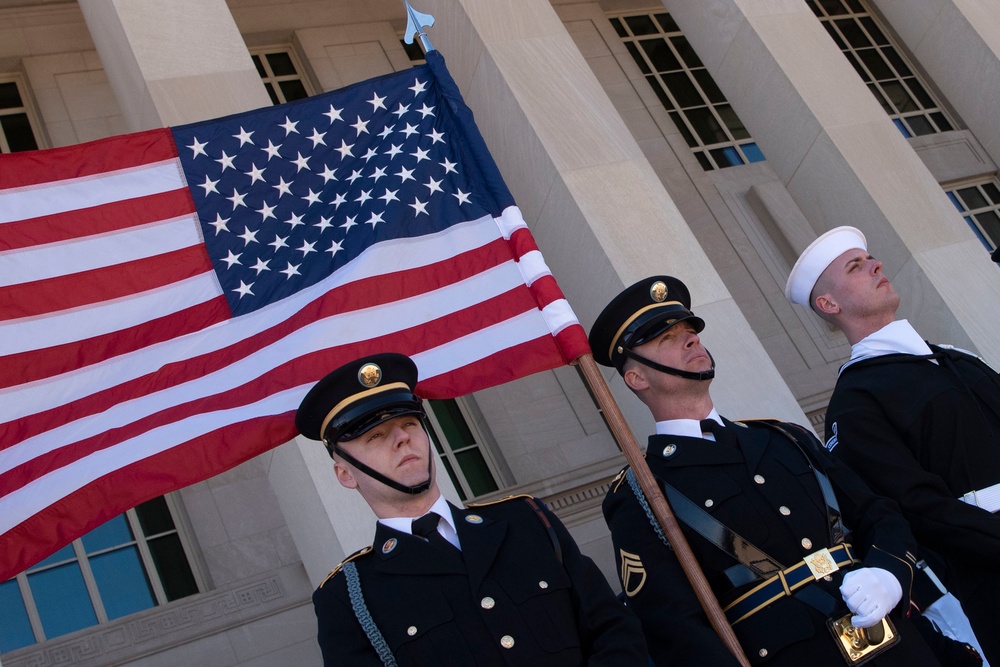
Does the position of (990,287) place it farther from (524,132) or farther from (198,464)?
(198,464)

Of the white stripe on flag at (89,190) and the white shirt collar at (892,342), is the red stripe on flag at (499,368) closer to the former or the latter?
the white shirt collar at (892,342)

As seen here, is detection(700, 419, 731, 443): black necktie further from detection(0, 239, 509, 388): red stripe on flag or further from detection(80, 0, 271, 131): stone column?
detection(80, 0, 271, 131): stone column

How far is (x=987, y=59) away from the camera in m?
8.67

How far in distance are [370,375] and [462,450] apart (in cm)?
666

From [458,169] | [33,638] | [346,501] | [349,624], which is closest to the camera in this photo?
[349,624]

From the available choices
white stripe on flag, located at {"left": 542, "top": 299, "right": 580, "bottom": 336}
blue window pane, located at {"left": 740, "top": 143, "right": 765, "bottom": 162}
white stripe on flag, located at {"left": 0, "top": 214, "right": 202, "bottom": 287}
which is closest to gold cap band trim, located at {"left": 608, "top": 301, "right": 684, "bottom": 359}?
white stripe on flag, located at {"left": 542, "top": 299, "right": 580, "bottom": 336}

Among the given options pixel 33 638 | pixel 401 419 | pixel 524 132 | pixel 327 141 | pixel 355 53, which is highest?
pixel 355 53

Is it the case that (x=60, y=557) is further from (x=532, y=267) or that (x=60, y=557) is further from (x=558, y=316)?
(x=558, y=316)

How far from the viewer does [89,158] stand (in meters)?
5.11

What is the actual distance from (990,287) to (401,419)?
5441 mm

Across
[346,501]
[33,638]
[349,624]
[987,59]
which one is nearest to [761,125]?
[987,59]

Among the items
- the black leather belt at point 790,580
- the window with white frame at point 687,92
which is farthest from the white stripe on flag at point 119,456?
the window with white frame at point 687,92

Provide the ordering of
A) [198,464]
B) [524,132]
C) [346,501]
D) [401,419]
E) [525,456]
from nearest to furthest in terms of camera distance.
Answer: [401,419]
[198,464]
[346,501]
[524,132]
[525,456]

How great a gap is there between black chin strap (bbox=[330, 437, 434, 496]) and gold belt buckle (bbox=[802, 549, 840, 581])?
144 cm
